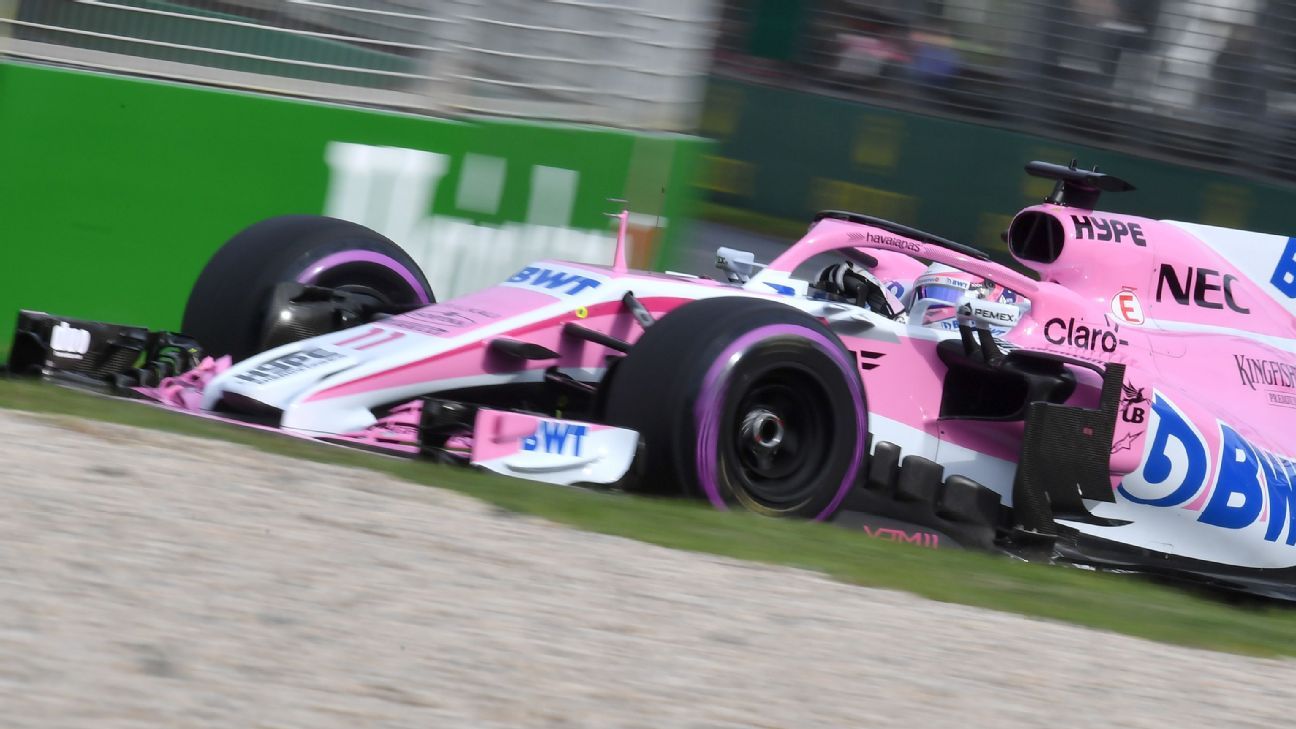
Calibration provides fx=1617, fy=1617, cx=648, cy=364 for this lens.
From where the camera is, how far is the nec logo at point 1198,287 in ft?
22.2

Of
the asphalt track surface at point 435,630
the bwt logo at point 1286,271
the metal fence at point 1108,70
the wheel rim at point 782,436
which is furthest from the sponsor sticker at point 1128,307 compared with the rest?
the metal fence at point 1108,70

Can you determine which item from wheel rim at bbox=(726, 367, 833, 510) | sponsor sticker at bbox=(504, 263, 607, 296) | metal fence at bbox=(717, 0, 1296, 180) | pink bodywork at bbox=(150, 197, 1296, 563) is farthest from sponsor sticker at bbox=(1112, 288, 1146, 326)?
metal fence at bbox=(717, 0, 1296, 180)

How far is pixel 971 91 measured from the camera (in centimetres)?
1373

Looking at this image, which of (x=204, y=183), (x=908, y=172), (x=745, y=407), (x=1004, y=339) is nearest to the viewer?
(x=745, y=407)

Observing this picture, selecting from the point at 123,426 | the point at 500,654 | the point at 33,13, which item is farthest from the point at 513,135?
the point at 500,654

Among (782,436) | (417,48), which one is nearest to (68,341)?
(782,436)

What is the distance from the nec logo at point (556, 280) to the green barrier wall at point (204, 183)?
203 centimetres

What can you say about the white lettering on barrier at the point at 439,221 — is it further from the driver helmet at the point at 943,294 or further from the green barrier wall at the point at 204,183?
the driver helmet at the point at 943,294

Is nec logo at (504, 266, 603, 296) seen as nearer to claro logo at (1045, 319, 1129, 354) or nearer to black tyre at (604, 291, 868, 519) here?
black tyre at (604, 291, 868, 519)

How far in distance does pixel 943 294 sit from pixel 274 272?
2.75 meters

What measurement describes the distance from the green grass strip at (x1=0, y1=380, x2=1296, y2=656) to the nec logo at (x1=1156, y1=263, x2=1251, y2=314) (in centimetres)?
167

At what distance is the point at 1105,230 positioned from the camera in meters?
6.75

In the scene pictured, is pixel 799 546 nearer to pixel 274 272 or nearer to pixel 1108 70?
pixel 274 272

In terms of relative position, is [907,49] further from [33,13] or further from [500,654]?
[500,654]
